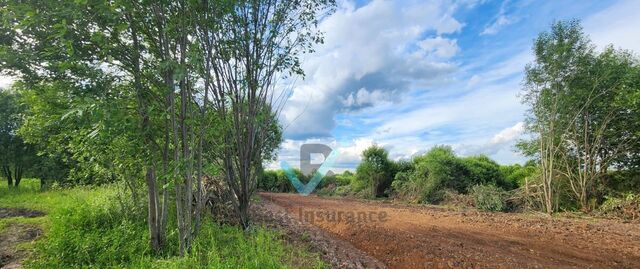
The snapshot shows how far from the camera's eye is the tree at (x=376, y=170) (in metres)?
16.5

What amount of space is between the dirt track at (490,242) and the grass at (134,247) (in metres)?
1.45

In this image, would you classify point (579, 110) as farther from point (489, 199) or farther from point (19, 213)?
point (19, 213)

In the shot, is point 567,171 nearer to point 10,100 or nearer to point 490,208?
point 490,208

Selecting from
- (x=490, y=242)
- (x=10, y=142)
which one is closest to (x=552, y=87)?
(x=490, y=242)

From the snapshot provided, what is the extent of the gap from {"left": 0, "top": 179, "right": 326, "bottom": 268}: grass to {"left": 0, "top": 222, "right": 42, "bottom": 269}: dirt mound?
0.53ft

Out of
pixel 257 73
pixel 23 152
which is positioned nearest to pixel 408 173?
pixel 257 73

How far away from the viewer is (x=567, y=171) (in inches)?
409

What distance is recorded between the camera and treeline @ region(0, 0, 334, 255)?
275 cm

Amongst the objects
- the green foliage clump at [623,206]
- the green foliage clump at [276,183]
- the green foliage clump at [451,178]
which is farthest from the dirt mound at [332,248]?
the green foliage clump at [276,183]

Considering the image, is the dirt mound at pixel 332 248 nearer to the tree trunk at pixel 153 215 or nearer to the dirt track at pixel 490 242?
the dirt track at pixel 490 242

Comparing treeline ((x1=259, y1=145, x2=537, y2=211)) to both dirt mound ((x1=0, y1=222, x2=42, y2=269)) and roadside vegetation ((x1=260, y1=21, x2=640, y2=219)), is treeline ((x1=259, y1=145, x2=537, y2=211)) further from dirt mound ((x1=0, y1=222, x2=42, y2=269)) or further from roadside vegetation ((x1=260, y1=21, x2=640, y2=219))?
dirt mound ((x1=0, y1=222, x2=42, y2=269))

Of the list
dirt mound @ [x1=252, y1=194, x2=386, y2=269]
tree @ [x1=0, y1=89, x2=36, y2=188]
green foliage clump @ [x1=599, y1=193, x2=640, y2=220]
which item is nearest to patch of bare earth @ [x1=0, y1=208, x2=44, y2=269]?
dirt mound @ [x1=252, y1=194, x2=386, y2=269]

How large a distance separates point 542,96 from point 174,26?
11008 millimetres

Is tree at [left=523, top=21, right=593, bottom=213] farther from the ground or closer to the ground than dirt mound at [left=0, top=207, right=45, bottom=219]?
farther from the ground
